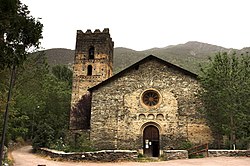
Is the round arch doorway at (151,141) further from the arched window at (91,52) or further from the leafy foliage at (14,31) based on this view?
the leafy foliage at (14,31)

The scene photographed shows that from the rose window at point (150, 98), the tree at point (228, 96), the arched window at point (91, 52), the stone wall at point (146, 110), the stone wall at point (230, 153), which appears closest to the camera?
the stone wall at point (230, 153)

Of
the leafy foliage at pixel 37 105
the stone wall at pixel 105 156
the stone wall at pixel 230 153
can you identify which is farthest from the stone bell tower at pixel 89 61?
the stone wall at pixel 230 153

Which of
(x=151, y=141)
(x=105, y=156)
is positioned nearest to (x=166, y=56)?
(x=151, y=141)

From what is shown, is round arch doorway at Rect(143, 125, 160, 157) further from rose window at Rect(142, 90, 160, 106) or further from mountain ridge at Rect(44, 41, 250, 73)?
mountain ridge at Rect(44, 41, 250, 73)

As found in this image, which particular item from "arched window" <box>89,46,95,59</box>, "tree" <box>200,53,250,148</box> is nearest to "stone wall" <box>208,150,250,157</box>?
"tree" <box>200,53,250,148</box>

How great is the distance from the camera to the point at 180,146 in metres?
20.4

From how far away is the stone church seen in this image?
2127cm

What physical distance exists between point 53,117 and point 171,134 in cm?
1733

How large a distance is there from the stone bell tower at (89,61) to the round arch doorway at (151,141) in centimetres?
909

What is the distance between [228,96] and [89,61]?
1581cm

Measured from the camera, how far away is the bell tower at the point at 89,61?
28703 mm

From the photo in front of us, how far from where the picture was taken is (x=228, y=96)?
18.8 meters

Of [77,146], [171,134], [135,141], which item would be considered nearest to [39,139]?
[77,146]

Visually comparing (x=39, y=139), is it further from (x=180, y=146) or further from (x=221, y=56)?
(x=221, y=56)
